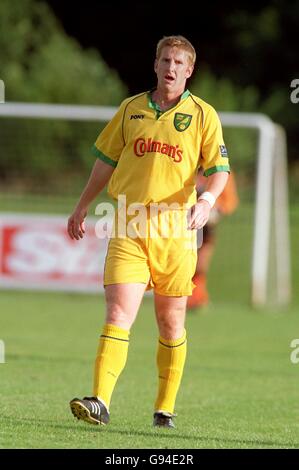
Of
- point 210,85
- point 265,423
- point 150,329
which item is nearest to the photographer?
point 265,423

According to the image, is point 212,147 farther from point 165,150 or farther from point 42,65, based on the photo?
point 42,65

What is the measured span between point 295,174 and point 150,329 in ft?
52.1

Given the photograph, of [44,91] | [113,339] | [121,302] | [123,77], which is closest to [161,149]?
[121,302]

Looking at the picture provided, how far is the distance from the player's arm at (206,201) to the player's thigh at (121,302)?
0.46 meters

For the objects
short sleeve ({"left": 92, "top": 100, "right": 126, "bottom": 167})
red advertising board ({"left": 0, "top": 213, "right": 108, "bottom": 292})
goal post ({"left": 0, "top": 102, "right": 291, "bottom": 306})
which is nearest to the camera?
short sleeve ({"left": 92, "top": 100, "right": 126, "bottom": 167})

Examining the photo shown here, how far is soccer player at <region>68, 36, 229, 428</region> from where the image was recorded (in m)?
6.31

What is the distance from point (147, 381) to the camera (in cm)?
906

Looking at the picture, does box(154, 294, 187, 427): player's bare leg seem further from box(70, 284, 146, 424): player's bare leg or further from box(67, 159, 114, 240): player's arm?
box(67, 159, 114, 240): player's arm

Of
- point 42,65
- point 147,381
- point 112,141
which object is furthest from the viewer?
point 42,65

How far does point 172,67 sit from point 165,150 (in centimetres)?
42

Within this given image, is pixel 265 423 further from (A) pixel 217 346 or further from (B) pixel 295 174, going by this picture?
(B) pixel 295 174

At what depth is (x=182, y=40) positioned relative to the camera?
20.9 ft

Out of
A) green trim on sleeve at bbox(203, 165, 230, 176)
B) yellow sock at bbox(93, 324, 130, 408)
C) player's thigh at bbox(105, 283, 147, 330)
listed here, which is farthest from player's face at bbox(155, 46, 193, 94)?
yellow sock at bbox(93, 324, 130, 408)

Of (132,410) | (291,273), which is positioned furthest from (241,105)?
(132,410)
